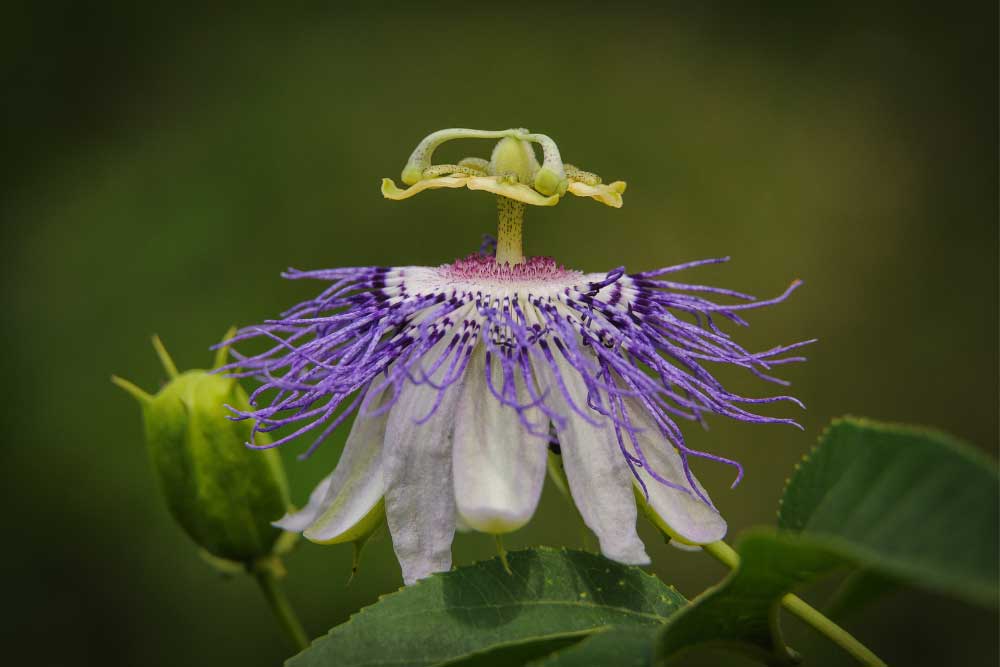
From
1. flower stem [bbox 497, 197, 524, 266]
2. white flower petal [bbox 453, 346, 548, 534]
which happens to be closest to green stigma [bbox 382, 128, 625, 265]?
flower stem [bbox 497, 197, 524, 266]

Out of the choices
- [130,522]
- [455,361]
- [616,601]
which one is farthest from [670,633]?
[130,522]

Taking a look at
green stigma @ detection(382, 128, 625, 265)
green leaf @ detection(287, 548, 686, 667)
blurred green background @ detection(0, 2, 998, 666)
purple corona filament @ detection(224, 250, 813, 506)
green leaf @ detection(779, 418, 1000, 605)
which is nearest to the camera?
green leaf @ detection(779, 418, 1000, 605)

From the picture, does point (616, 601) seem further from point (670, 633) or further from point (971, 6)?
point (971, 6)

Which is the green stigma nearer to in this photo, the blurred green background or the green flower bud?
the green flower bud

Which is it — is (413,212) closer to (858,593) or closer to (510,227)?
(510,227)

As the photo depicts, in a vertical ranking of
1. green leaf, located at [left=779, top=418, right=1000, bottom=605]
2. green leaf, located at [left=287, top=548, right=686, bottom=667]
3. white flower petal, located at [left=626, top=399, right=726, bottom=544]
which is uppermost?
green leaf, located at [left=779, top=418, right=1000, bottom=605]

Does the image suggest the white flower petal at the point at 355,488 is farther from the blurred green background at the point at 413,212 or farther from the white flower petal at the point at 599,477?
the blurred green background at the point at 413,212
